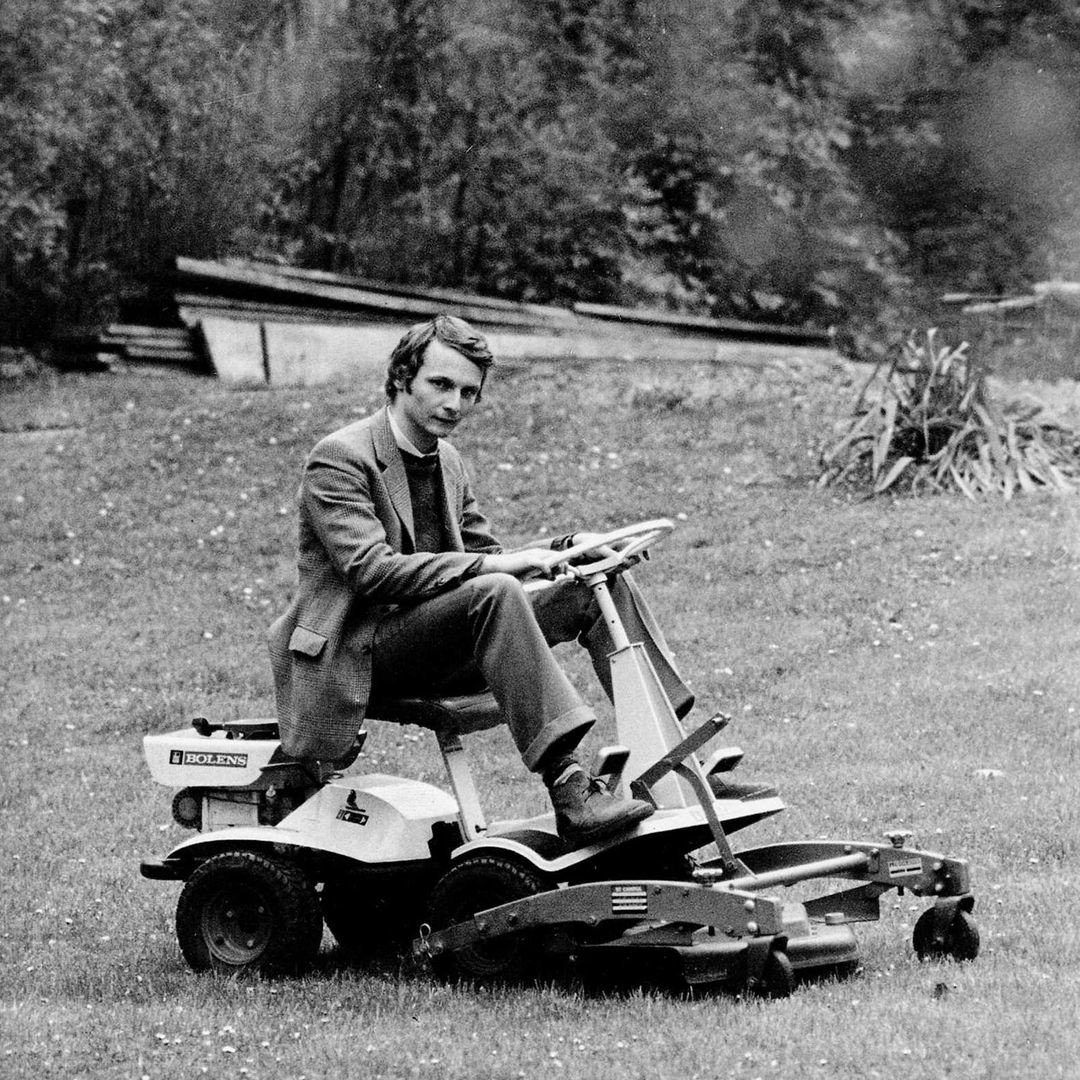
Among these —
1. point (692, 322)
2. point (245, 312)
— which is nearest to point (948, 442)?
point (692, 322)

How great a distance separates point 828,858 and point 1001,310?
34.1ft

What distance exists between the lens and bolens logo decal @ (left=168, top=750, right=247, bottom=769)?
4805 millimetres

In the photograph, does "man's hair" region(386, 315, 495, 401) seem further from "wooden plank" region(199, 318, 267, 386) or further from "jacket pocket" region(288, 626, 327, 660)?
"wooden plank" region(199, 318, 267, 386)

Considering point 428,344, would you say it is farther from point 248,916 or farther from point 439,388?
point 248,916

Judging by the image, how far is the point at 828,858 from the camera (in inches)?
179

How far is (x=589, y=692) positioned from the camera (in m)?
7.96

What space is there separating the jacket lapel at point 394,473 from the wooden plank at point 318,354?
943 cm

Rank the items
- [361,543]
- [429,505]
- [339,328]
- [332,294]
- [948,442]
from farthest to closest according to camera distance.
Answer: [332,294] → [339,328] → [948,442] → [429,505] → [361,543]

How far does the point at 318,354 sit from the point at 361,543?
10.0 m

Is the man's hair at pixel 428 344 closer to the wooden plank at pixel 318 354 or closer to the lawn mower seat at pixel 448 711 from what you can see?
the lawn mower seat at pixel 448 711

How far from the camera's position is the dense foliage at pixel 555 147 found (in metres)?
14.8

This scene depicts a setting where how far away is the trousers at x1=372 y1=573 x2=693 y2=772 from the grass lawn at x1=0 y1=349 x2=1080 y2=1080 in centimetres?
63

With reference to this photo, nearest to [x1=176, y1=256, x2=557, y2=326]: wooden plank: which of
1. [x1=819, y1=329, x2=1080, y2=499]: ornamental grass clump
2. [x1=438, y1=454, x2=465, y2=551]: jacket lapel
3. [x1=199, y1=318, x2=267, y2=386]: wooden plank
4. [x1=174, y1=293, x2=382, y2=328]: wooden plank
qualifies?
[x1=174, y1=293, x2=382, y2=328]: wooden plank

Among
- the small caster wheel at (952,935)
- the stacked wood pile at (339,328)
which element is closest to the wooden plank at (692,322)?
the stacked wood pile at (339,328)
